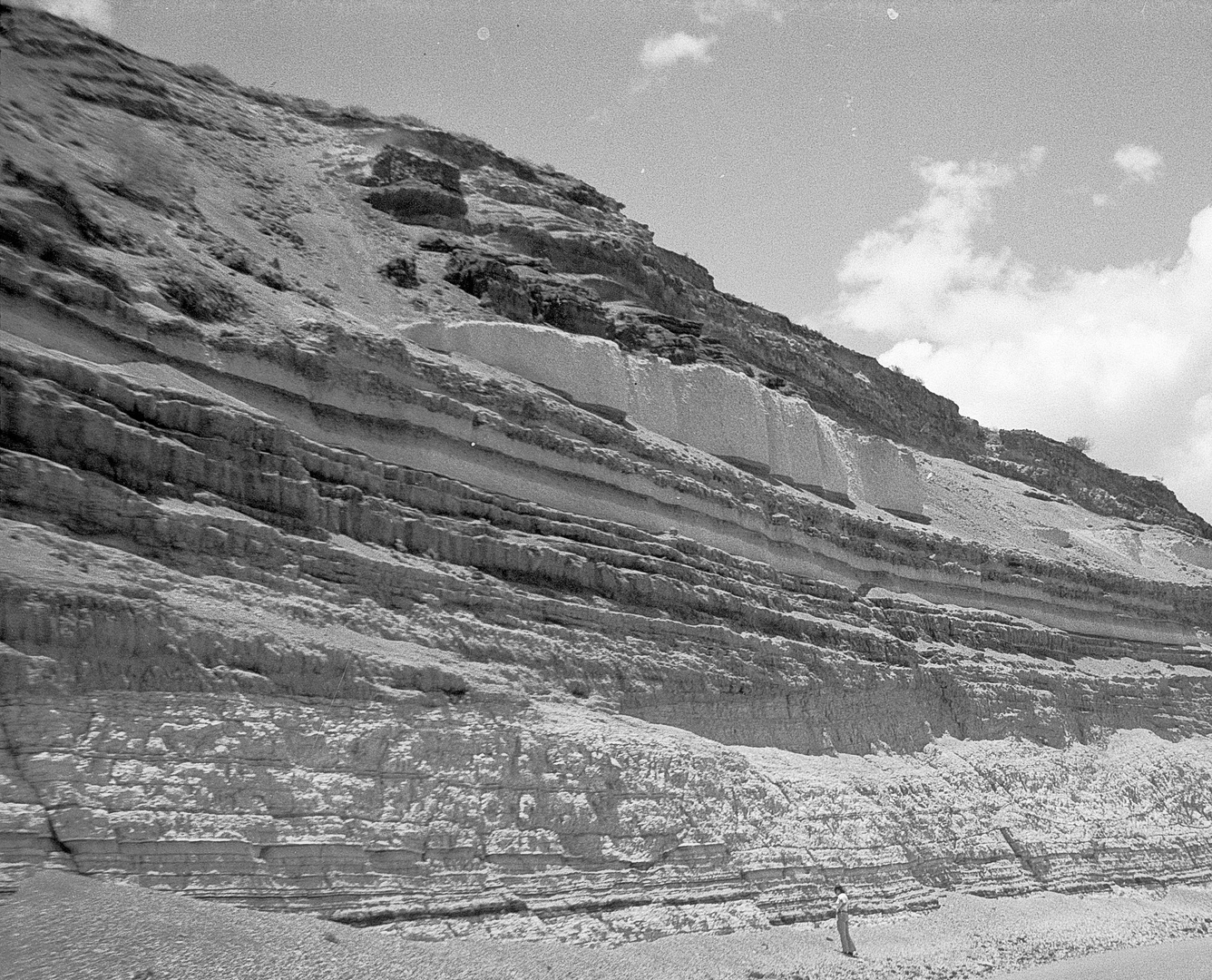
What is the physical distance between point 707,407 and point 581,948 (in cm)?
1235

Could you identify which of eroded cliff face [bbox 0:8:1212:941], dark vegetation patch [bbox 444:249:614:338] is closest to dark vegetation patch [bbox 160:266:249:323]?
eroded cliff face [bbox 0:8:1212:941]

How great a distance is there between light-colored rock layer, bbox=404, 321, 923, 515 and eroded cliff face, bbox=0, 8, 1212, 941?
73mm

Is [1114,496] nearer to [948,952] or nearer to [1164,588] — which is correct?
[1164,588]

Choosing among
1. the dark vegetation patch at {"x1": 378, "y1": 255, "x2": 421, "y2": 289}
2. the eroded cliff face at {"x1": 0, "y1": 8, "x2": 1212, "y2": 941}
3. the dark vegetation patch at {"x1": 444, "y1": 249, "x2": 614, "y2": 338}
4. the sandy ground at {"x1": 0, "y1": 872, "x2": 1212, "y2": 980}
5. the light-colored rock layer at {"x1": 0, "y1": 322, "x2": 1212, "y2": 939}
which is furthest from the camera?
the dark vegetation patch at {"x1": 444, "y1": 249, "x2": 614, "y2": 338}

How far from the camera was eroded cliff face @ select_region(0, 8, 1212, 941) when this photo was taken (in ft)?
31.6

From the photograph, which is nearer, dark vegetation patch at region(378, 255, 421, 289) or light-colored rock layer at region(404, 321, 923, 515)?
light-colored rock layer at region(404, 321, 923, 515)

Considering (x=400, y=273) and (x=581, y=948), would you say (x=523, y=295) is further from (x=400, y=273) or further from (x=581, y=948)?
(x=581, y=948)

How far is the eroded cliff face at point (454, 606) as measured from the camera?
31.6 feet

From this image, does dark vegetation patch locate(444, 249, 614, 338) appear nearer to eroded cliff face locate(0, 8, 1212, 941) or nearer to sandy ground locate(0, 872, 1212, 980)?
eroded cliff face locate(0, 8, 1212, 941)

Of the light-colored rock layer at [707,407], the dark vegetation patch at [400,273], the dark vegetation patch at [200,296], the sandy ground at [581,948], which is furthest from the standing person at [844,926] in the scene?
the dark vegetation patch at [400,273]

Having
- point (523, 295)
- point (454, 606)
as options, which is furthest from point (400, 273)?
point (454, 606)

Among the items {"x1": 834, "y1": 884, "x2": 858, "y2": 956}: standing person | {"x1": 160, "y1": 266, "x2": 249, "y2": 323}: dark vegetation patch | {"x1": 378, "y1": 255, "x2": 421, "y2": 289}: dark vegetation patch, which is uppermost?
{"x1": 378, "y1": 255, "x2": 421, "y2": 289}: dark vegetation patch

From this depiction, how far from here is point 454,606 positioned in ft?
41.6

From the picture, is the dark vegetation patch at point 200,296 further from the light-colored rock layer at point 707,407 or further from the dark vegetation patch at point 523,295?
the dark vegetation patch at point 523,295
